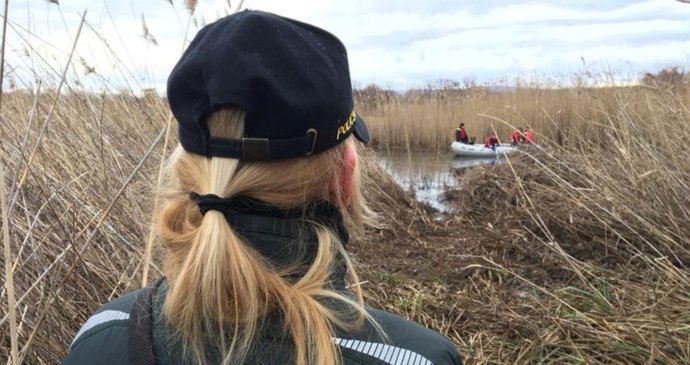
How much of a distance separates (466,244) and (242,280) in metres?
3.90

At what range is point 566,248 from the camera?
3957 millimetres

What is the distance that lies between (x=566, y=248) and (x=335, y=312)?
3.54 metres

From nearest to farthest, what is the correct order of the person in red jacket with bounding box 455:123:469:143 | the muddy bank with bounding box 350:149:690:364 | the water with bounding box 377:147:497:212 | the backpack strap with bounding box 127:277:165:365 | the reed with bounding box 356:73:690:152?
the backpack strap with bounding box 127:277:165:365 < the muddy bank with bounding box 350:149:690:364 < the water with bounding box 377:147:497:212 < the reed with bounding box 356:73:690:152 < the person in red jacket with bounding box 455:123:469:143

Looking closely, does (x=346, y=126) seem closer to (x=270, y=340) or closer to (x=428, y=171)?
(x=270, y=340)

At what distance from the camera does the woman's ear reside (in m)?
0.92

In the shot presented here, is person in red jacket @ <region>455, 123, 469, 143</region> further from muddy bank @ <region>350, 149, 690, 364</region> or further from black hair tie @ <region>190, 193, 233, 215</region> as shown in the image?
black hair tie @ <region>190, 193, 233, 215</region>

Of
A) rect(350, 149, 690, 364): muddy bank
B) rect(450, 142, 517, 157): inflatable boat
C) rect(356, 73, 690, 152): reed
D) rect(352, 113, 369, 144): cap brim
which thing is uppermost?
rect(352, 113, 369, 144): cap brim

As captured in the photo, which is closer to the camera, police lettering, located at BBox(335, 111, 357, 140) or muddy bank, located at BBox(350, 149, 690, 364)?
police lettering, located at BBox(335, 111, 357, 140)

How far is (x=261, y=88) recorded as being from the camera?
772 millimetres

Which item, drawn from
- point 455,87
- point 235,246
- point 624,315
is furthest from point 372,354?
point 455,87

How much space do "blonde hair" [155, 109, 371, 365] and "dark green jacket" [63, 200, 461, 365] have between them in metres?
0.01

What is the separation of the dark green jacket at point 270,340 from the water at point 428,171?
231 inches

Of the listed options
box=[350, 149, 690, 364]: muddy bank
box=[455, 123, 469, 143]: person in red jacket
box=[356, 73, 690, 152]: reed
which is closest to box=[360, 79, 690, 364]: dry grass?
box=[350, 149, 690, 364]: muddy bank

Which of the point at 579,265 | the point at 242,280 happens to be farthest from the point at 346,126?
the point at 579,265
